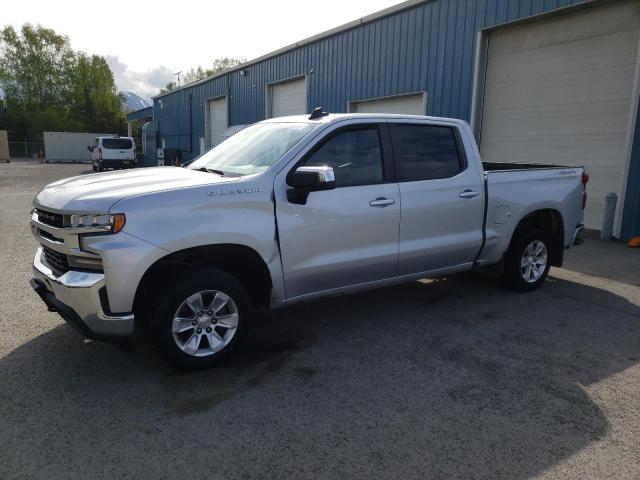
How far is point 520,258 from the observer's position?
558 cm

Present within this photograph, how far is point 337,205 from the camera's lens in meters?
4.01

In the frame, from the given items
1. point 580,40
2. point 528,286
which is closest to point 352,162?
point 528,286

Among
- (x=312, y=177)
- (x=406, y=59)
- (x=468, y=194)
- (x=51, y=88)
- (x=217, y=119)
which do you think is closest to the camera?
(x=312, y=177)

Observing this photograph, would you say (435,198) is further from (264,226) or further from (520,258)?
(264,226)

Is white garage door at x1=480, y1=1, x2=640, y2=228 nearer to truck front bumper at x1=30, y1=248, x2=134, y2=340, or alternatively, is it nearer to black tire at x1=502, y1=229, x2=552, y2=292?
black tire at x1=502, y1=229, x2=552, y2=292

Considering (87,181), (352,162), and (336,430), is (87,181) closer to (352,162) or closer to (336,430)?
(352,162)

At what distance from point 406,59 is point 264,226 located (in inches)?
413

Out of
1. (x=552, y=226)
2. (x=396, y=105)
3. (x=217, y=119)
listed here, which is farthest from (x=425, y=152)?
(x=217, y=119)

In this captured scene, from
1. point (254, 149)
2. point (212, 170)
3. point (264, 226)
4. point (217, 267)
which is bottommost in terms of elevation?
point (217, 267)

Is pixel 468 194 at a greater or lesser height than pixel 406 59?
lesser

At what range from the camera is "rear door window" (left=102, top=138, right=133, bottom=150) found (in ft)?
89.8

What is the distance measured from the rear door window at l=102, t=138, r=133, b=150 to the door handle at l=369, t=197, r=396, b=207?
26.6 m

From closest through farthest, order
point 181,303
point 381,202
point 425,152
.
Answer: point 181,303, point 381,202, point 425,152

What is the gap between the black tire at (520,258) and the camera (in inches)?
218
